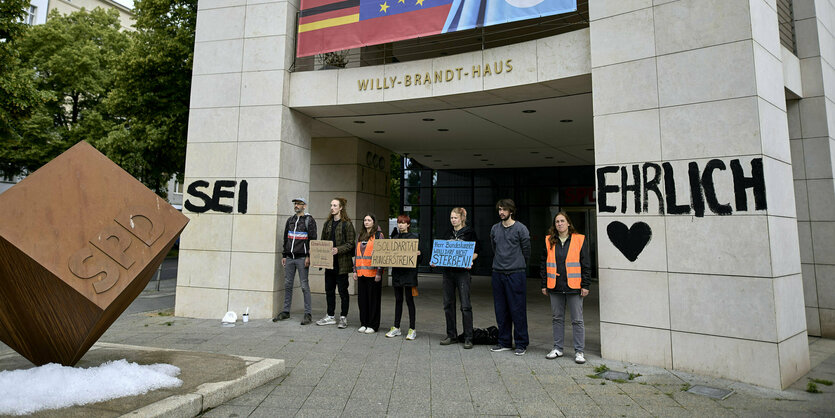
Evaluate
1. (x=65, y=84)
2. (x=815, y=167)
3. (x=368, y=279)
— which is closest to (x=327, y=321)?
(x=368, y=279)

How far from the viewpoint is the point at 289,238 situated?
8.45 metres

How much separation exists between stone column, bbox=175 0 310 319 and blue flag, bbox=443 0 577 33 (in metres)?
3.54

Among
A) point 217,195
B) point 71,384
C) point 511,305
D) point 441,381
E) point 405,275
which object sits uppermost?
point 217,195

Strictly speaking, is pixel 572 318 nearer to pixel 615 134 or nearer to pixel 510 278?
pixel 510 278

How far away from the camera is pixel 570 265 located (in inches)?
236

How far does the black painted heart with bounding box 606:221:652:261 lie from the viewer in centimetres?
600

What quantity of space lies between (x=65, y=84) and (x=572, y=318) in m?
22.0

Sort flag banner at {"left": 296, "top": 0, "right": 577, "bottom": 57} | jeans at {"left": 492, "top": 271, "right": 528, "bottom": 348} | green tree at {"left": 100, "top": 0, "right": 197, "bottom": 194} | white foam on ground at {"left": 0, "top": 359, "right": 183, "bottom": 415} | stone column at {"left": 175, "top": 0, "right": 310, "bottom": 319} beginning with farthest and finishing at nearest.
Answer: green tree at {"left": 100, "top": 0, "right": 197, "bottom": 194}
stone column at {"left": 175, "top": 0, "right": 310, "bottom": 319}
flag banner at {"left": 296, "top": 0, "right": 577, "bottom": 57}
jeans at {"left": 492, "top": 271, "right": 528, "bottom": 348}
white foam on ground at {"left": 0, "top": 359, "right": 183, "bottom": 415}

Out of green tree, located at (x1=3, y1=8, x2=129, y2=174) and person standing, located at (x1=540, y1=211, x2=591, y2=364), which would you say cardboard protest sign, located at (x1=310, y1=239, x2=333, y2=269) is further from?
green tree, located at (x1=3, y1=8, x2=129, y2=174)

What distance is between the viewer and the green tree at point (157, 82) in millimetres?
12352

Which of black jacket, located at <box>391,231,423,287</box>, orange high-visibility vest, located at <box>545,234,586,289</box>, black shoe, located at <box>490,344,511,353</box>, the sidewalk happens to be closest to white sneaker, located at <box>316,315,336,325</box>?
the sidewalk

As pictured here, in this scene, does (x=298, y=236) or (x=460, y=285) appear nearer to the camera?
(x=460, y=285)

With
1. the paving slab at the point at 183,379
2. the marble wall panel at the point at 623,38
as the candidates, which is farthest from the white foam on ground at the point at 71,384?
the marble wall panel at the point at 623,38

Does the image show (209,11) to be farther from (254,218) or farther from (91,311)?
(91,311)
